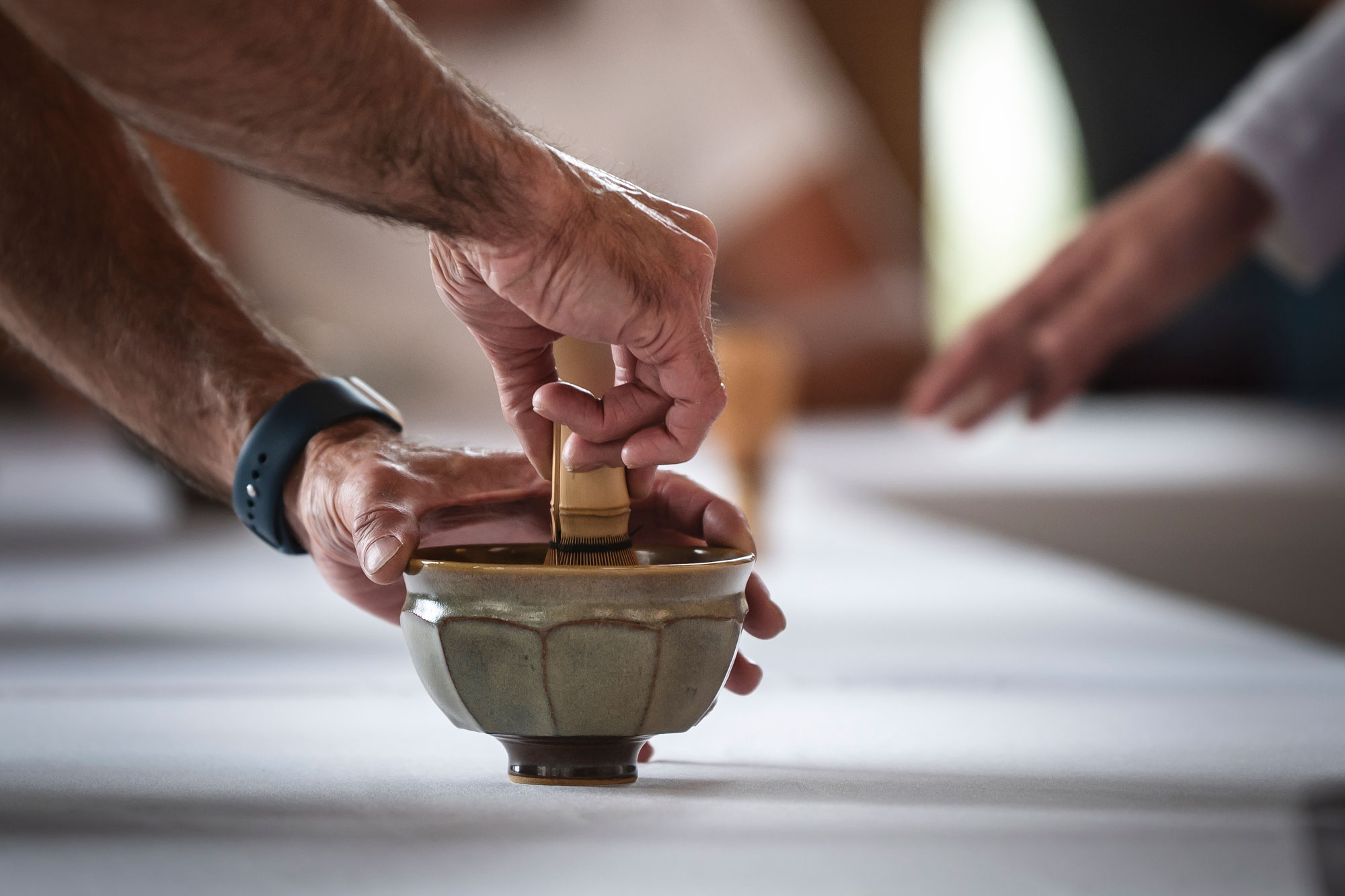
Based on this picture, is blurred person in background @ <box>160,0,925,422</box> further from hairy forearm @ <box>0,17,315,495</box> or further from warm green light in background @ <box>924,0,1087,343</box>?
hairy forearm @ <box>0,17,315,495</box>

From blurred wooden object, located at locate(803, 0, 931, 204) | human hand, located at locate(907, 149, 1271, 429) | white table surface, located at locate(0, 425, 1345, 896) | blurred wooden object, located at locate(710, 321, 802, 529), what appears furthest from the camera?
blurred wooden object, located at locate(803, 0, 931, 204)

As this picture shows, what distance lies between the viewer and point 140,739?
711 mm

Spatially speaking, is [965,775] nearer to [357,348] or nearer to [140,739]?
[140,739]

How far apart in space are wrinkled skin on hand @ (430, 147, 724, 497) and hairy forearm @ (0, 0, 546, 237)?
0.07 ft

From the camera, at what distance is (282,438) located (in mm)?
765

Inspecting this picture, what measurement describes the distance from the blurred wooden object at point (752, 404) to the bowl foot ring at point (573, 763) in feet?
2.69

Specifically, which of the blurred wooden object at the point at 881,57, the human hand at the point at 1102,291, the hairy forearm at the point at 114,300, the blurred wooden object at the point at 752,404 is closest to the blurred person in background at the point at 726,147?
the blurred wooden object at the point at 881,57

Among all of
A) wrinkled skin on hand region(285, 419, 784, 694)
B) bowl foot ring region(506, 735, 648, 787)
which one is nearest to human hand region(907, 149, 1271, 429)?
wrinkled skin on hand region(285, 419, 784, 694)

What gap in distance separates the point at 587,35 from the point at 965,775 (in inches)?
198

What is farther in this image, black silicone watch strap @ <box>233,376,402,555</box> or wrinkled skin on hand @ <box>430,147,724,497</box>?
black silicone watch strap @ <box>233,376,402,555</box>

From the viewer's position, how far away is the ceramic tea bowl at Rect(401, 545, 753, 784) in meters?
0.54

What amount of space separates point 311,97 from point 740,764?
0.36 m

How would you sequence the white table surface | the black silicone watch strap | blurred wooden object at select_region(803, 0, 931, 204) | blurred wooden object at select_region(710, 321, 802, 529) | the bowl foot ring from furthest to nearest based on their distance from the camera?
blurred wooden object at select_region(803, 0, 931, 204)
blurred wooden object at select_region(710, 321, 802, 529)
the black silicone watch strap
the bowl foot ring
the white table surface

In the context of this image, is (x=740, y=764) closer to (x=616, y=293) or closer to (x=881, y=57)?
(x=616, y=293)
